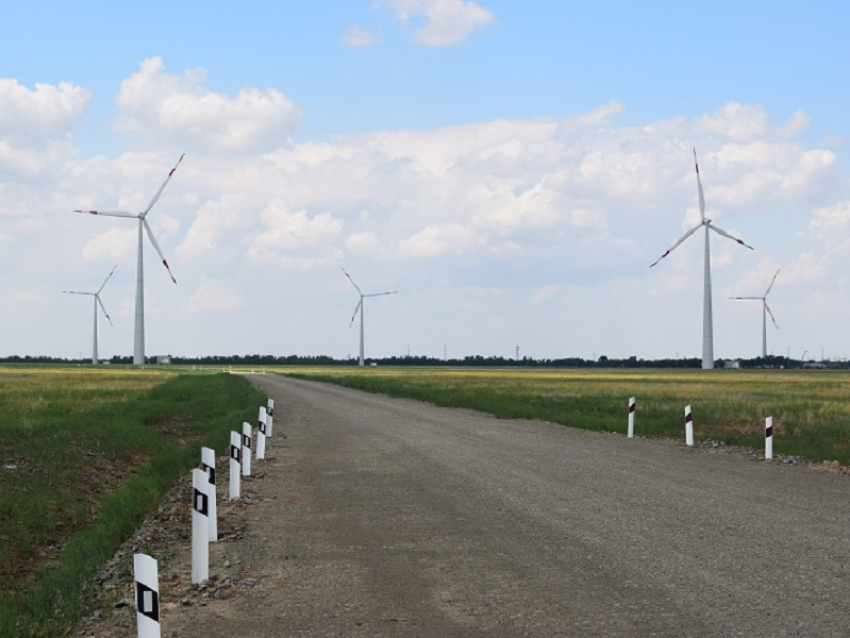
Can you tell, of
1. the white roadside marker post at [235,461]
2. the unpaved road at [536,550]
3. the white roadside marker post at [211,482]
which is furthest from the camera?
the white roadside marker post at [235,461]

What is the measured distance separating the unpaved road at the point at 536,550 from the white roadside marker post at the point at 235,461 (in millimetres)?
536

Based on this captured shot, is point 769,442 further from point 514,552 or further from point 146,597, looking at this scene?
point 146,597

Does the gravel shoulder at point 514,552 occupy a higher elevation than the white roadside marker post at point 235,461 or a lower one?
lower

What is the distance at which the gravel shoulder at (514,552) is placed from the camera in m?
9.10

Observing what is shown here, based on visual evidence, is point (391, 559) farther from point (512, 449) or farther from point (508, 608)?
point (512, 449)

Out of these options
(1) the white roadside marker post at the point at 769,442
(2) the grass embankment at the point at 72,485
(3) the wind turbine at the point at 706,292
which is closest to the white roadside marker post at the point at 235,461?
(2) the grass embankment at the point at 72,485

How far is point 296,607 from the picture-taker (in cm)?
969

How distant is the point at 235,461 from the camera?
53.3 feet

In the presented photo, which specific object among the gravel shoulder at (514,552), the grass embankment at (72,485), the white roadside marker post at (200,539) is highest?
the white roadside marker post at (200,539)

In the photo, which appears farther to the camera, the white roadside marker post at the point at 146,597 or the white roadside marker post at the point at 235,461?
the white roadside marker post at the point at 235,461

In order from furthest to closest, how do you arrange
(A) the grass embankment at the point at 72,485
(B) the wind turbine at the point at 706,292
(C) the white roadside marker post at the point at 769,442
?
(B) the wind turbine at the point at 706,292, (C) the white roadside marker post at the point at 769,442, (A) the grass embankment at the point at 72,485

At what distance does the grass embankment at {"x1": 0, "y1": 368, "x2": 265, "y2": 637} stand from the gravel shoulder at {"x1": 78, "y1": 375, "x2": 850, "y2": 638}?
0.56 metres

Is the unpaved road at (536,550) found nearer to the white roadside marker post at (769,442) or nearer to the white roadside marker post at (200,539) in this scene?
the white roadside marker post at (200,539)

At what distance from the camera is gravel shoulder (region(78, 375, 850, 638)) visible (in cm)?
910
